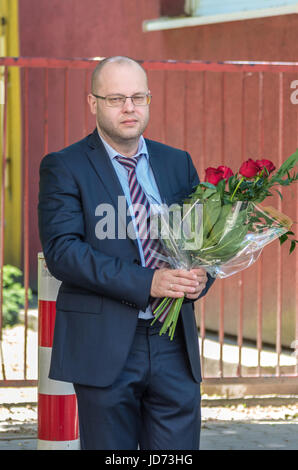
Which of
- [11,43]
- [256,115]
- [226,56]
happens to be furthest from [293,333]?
[11,43]

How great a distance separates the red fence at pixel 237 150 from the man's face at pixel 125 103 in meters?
2.81

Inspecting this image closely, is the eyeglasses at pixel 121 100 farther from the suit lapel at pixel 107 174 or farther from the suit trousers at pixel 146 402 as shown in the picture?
the suit trousers at pixel 146 402

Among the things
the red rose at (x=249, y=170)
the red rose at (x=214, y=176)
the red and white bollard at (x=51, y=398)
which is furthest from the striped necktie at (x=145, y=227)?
the red and white bollard at (x=51, y=398)

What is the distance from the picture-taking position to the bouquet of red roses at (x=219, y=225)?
282cm

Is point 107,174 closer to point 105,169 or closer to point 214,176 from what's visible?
point 105,169

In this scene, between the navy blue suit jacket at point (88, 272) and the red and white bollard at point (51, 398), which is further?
the red and white bollard at point (51, 398)

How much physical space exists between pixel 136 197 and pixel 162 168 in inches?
7.3

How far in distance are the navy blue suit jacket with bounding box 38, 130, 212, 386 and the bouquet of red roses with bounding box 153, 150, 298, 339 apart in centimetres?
12

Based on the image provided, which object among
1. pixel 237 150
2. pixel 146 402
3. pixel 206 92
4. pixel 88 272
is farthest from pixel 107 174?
pixel 206 92

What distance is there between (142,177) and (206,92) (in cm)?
483

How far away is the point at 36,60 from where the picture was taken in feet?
18.6

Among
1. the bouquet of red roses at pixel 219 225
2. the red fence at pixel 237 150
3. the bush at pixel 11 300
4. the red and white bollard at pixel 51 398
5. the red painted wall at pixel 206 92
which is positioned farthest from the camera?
the bush at pixel 11 300

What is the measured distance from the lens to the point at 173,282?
2.85m

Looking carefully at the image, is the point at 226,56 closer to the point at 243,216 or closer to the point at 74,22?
the point at 74,22
